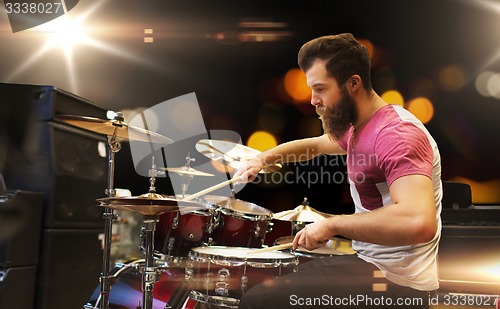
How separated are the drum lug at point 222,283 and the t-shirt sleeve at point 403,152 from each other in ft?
4.43

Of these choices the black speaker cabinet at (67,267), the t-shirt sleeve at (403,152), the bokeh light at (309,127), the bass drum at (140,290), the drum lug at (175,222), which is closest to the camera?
the t-shirt sleeve at (403,152)

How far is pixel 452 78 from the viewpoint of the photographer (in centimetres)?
343

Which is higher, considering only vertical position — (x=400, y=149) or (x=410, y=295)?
(x=400, y=149)

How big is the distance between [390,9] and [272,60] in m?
1.03

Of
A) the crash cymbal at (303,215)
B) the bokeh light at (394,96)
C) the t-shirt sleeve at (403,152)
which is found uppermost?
the bokeh light at (394,96)

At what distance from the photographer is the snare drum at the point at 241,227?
9.14ft

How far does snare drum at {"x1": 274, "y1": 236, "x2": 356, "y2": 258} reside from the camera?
259cm

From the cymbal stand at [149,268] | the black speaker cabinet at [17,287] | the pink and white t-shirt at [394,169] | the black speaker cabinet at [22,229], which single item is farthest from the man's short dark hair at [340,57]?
the black speaker cabinet at [17,287]

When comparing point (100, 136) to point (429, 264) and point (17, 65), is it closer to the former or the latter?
point (17, 65)

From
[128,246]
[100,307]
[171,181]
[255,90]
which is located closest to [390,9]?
[255,90]

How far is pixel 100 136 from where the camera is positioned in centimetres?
324

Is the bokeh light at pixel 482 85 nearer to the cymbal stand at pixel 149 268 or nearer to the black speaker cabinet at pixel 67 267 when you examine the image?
the cymbal stand at pixel 149 268

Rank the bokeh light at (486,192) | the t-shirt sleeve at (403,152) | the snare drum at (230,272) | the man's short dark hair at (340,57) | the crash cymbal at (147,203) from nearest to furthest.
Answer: the t-shirt sleeve at (403,152)
the man's short dark hair at (340,57)
the crash cymbal at (147,203)
the snare drum at (230,272)
the bokeh light at (486,192)

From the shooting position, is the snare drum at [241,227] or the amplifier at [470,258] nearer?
the amplifier at [470,258]
